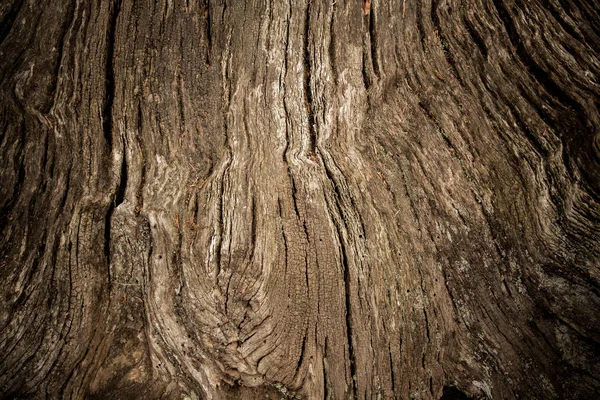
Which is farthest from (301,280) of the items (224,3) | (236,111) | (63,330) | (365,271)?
(224,3)

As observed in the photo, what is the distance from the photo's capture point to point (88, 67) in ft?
8.06

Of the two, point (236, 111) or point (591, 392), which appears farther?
point (236, 111)

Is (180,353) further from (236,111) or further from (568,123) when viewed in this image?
(568,123)

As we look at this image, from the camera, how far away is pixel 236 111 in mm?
2510

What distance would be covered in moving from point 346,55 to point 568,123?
4.39 ft

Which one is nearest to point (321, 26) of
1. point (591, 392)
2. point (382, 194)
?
point (382, 194)

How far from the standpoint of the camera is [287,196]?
2543mm

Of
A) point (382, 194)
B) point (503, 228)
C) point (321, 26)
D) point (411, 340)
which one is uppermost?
point (321, 26)

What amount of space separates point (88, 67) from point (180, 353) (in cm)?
186

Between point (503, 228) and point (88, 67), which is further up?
point (88, 67)

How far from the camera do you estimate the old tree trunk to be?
2.43 m

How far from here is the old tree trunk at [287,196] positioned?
7.97 ft

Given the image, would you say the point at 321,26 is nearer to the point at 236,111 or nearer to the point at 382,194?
the point at 236,111

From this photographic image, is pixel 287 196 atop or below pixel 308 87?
below
